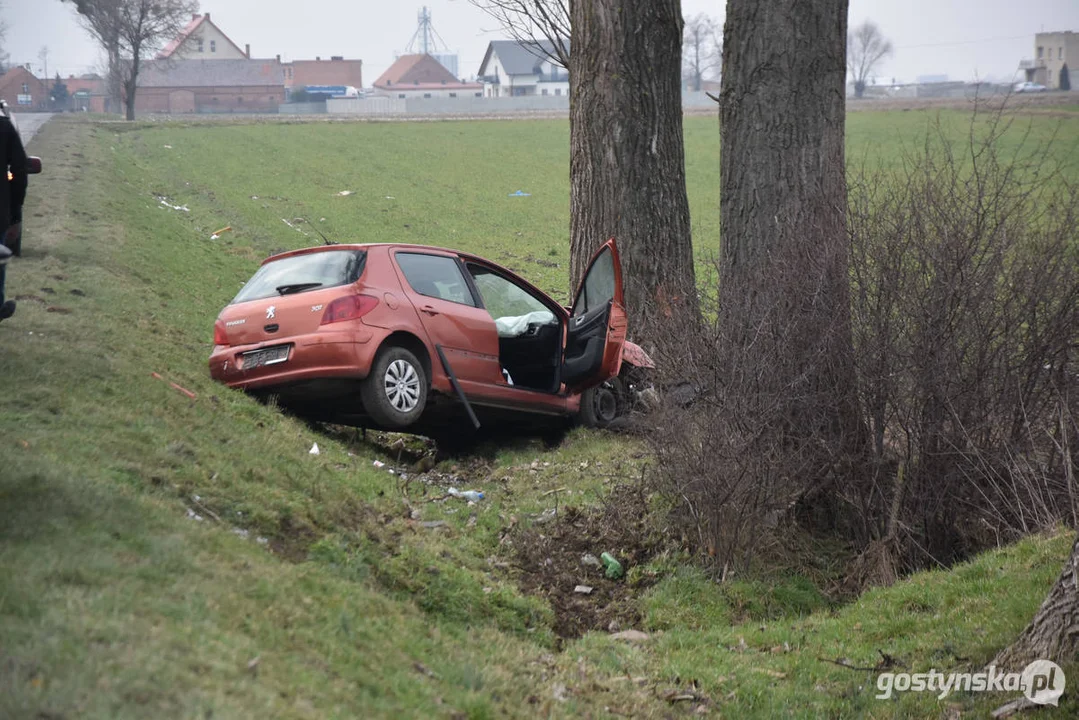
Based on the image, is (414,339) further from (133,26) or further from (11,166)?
(133,26)

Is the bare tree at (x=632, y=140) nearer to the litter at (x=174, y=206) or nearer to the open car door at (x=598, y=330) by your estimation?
the open car door at (x=598, y=330)

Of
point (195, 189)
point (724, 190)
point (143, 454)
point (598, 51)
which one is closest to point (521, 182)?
point (195, 189)

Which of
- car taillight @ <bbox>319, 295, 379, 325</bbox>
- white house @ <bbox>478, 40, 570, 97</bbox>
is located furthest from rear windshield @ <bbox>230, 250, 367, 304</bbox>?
white house @ <bbox>478, 40, 570, 97</bbox>

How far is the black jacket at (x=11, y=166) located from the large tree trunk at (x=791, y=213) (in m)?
4.93

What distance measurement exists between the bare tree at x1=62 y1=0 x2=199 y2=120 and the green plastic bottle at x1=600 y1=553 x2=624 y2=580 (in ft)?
232

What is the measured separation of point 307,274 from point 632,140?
181 inches

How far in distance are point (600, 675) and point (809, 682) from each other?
1089 millimetres

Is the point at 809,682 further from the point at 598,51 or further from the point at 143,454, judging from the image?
the point at 598,51

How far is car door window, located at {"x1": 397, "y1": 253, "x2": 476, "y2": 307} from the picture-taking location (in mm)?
9836

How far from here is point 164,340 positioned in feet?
36.0

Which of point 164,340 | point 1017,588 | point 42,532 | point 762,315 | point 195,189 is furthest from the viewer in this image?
point 195,189

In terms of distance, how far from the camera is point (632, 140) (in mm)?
12711

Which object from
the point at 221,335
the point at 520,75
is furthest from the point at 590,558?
the point at 520,75

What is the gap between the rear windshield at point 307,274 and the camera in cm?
944
